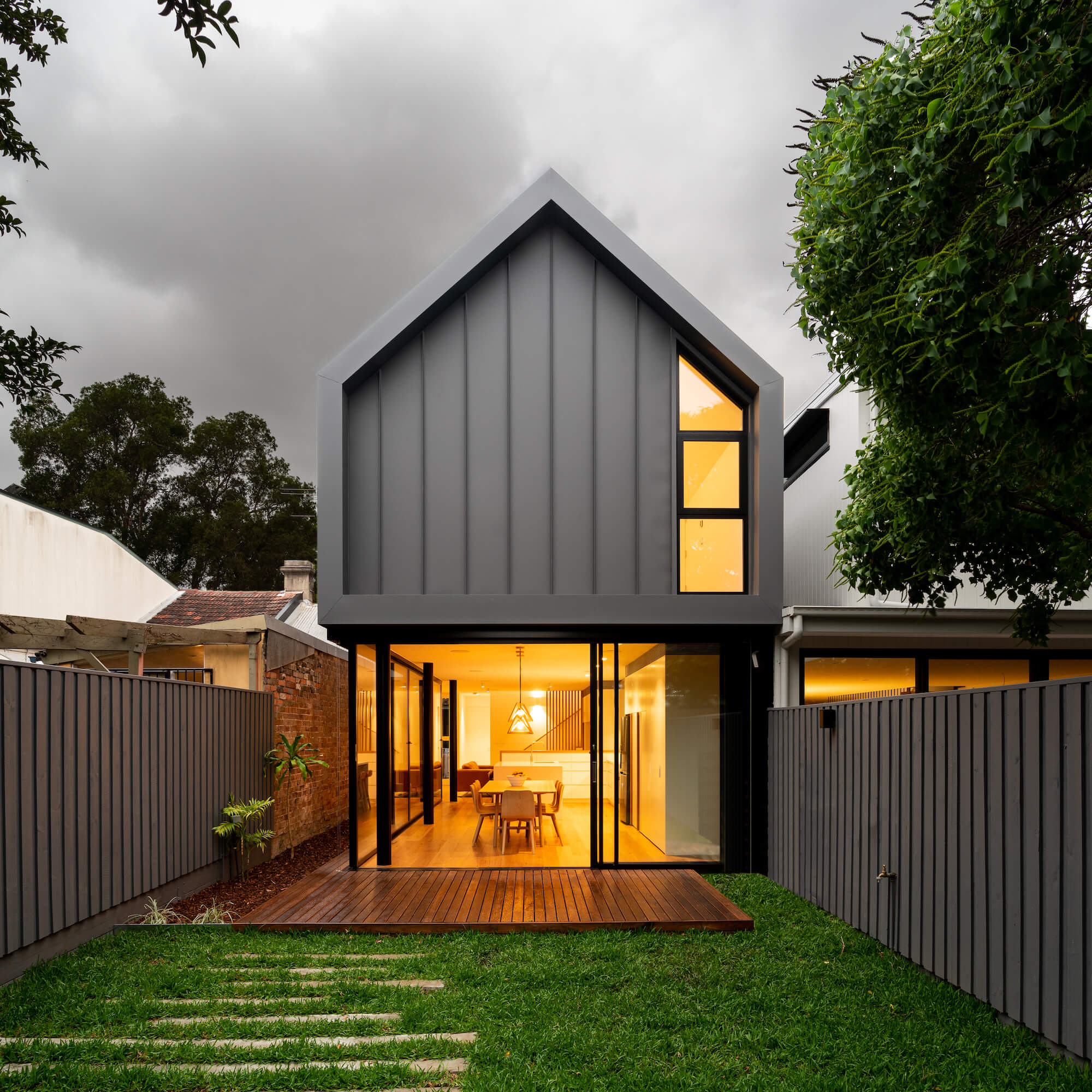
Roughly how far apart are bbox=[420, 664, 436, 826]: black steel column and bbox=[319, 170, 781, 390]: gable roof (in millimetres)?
4635

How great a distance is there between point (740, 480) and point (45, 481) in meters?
31.3

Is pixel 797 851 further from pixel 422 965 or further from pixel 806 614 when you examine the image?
pixel 422 965

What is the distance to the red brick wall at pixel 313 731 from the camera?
10156 millimetres

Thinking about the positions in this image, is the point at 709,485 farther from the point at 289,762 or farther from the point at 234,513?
the point at 234,513

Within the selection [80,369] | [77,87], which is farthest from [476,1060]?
[80,369]

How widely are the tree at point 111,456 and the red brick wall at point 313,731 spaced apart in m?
22.1

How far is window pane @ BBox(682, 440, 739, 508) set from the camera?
897 centimetres

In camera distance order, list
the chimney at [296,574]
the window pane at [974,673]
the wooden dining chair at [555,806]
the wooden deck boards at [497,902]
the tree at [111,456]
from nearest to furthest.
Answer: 1. the wooden deck boards at [497,902]
2. the window pane at [974,673]
3. the wooden dining chair at [555,806]
4. the chimney at [296,574]
5. the tree at [111,456]

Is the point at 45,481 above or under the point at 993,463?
above

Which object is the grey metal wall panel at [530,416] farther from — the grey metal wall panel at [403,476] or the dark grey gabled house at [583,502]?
the grey metal wall panel at [403,476]

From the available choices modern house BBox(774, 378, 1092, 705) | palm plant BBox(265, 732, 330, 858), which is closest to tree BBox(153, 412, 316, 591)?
palm plant BBox(265, 732, 330, 858)

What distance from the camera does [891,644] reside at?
30.1 ft

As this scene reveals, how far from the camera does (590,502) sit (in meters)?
8.84

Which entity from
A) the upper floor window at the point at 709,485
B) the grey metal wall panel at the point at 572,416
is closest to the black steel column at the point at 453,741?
the grey metal wall panel at the point at 572,416
